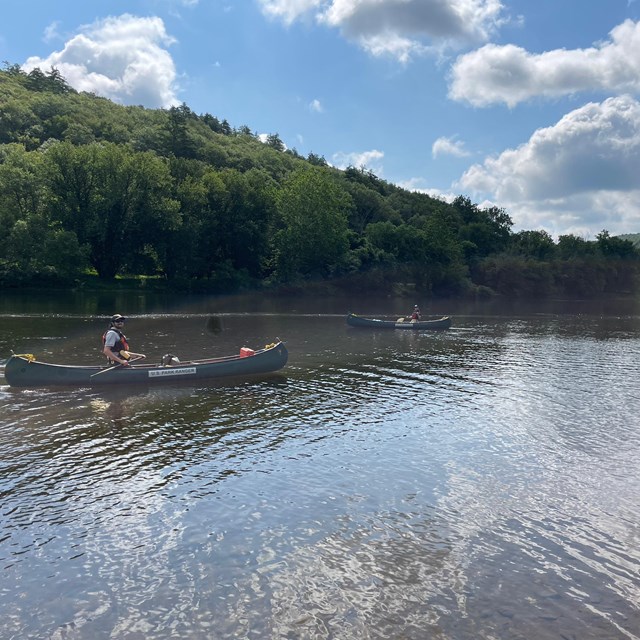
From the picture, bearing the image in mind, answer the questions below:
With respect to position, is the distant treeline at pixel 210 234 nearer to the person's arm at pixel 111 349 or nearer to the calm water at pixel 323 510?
the person's arm at pixel 111 349

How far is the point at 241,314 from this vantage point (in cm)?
6188

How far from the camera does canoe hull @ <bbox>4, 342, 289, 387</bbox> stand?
24.2 m

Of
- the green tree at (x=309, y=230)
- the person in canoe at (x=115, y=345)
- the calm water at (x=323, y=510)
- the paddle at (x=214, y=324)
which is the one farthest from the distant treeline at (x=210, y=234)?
the calm water at (x=323, y=510)

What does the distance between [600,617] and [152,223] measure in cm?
8275

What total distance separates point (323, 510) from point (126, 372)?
15.3m

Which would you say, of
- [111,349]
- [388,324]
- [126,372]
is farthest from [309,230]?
[126,372]

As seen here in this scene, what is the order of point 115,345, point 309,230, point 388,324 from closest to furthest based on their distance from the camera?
point 115,345 < point 388,324 < point 309,230

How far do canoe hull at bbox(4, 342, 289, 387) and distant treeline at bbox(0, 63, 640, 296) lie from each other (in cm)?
5406

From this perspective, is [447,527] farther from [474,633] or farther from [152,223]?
[152,223]

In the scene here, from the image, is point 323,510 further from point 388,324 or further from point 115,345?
point 388,324

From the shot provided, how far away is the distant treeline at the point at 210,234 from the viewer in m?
78.1

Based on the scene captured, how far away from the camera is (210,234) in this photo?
9138 cm

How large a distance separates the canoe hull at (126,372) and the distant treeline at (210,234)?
54.1 metres

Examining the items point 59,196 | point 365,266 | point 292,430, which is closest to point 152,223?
point 59,196
